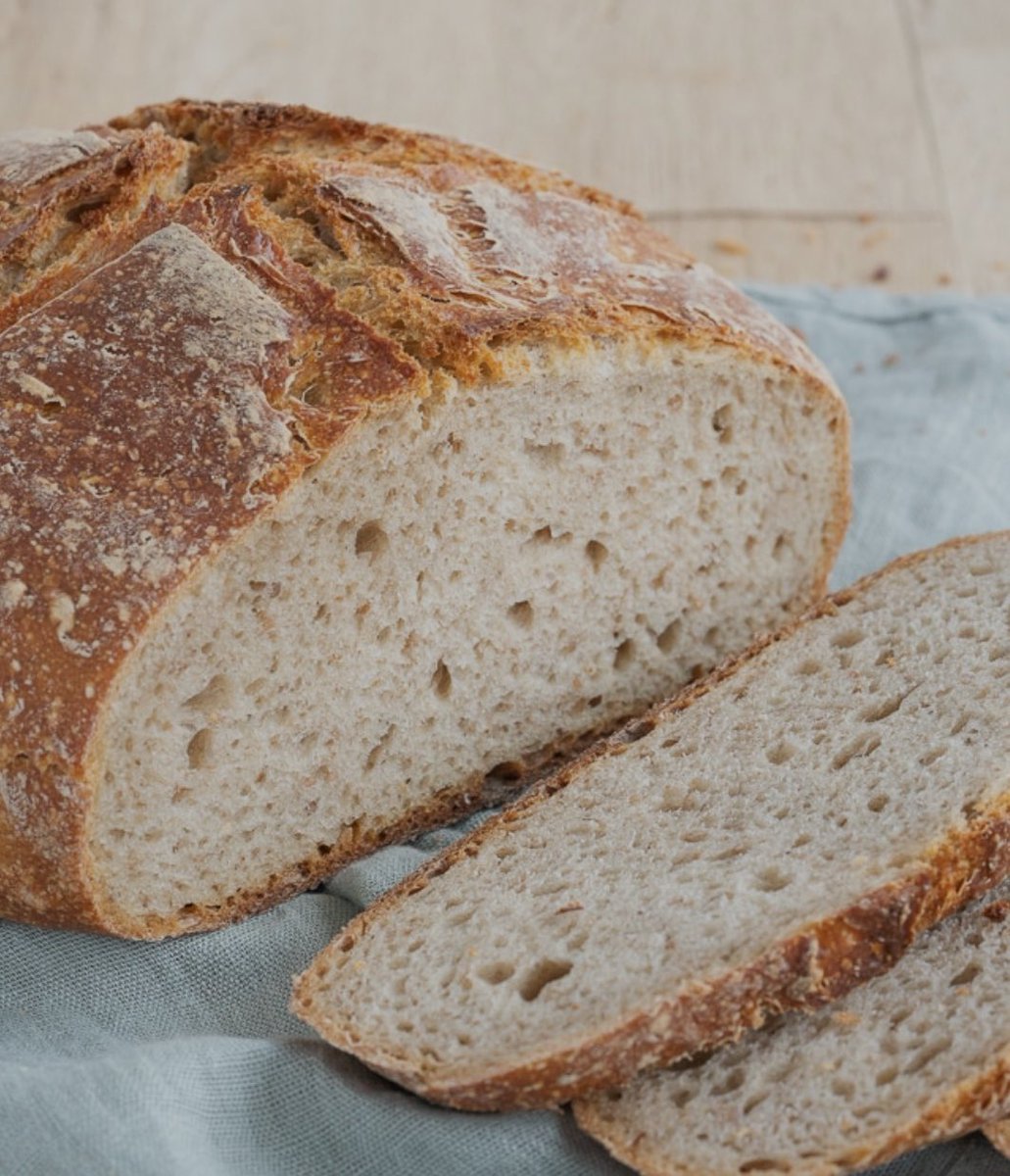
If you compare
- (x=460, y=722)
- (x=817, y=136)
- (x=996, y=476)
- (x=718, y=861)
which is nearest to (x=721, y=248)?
(x=817, y=136)

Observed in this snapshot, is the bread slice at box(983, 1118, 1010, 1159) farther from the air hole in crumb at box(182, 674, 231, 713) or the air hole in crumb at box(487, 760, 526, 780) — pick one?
the air hole in crumb at box(182, 674, 231, 713)

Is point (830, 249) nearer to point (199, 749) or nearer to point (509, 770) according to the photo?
point (509, 770)

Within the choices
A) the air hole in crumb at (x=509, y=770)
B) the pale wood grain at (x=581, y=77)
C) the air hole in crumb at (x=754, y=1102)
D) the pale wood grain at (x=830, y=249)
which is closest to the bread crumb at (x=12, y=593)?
the air hole in crumb at (x=509, y=770)

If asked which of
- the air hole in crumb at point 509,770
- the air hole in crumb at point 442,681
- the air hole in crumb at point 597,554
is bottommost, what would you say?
the air hole in crumb at point 509,770

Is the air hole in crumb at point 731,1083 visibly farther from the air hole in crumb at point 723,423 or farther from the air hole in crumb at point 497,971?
the air hole in crumb at point 723,423

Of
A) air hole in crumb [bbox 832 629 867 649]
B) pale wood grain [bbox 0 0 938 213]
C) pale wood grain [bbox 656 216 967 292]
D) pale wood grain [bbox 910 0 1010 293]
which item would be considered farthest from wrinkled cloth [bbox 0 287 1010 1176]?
pale wood grain [bbox 0 0 938 213]

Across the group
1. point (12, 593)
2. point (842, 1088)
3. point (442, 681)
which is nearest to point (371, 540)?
point (442, 681)
